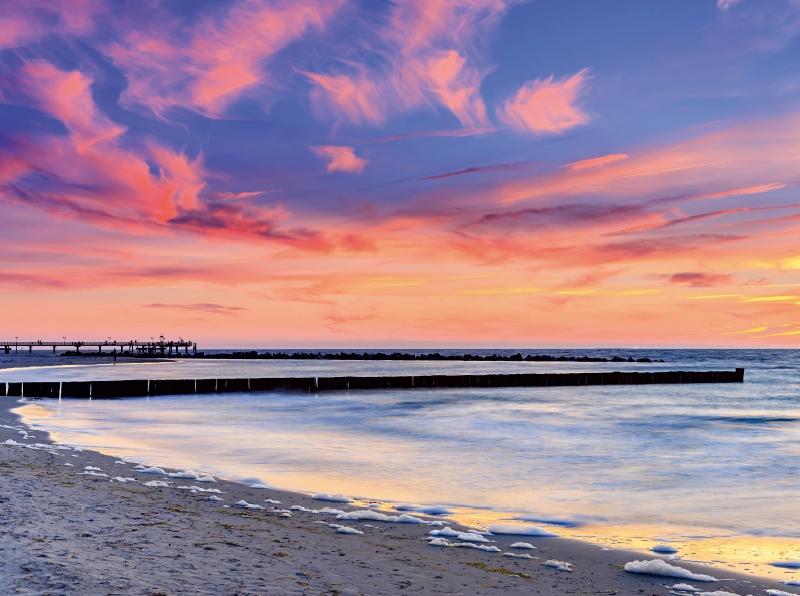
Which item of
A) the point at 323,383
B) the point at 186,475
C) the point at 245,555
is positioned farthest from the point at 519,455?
the point at 323,383

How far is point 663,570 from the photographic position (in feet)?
21.8

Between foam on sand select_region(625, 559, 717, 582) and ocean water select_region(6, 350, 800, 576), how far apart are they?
1.17 m

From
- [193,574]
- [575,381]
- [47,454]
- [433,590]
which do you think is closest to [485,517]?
[433,590]

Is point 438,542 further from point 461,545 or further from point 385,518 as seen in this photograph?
point 385,518

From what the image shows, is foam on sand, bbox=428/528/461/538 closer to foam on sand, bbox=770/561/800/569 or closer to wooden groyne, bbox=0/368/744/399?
foam on sand, bbox=770/561/800/569

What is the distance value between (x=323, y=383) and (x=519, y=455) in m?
29.8

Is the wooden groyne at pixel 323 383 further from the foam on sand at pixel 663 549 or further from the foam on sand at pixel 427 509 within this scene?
the foam on sand at pixel 663 549

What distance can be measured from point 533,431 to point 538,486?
11.2 m

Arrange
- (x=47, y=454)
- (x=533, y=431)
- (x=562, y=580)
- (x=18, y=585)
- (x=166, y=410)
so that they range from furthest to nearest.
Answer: (x=166, y=410), (x=533, y=431), (x=47, y=454), (x=562, y=580), (x=18, y=585)

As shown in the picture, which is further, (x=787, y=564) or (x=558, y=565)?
(x=787, y=564)

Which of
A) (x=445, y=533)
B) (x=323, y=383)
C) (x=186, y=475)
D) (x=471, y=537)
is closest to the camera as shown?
(x=471, y=537)

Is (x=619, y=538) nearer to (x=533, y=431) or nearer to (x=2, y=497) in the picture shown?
(x=2, y=497)

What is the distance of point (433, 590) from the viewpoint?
18.3 ft

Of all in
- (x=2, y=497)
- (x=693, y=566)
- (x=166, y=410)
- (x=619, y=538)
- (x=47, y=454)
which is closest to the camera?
(x=693, y=566)
